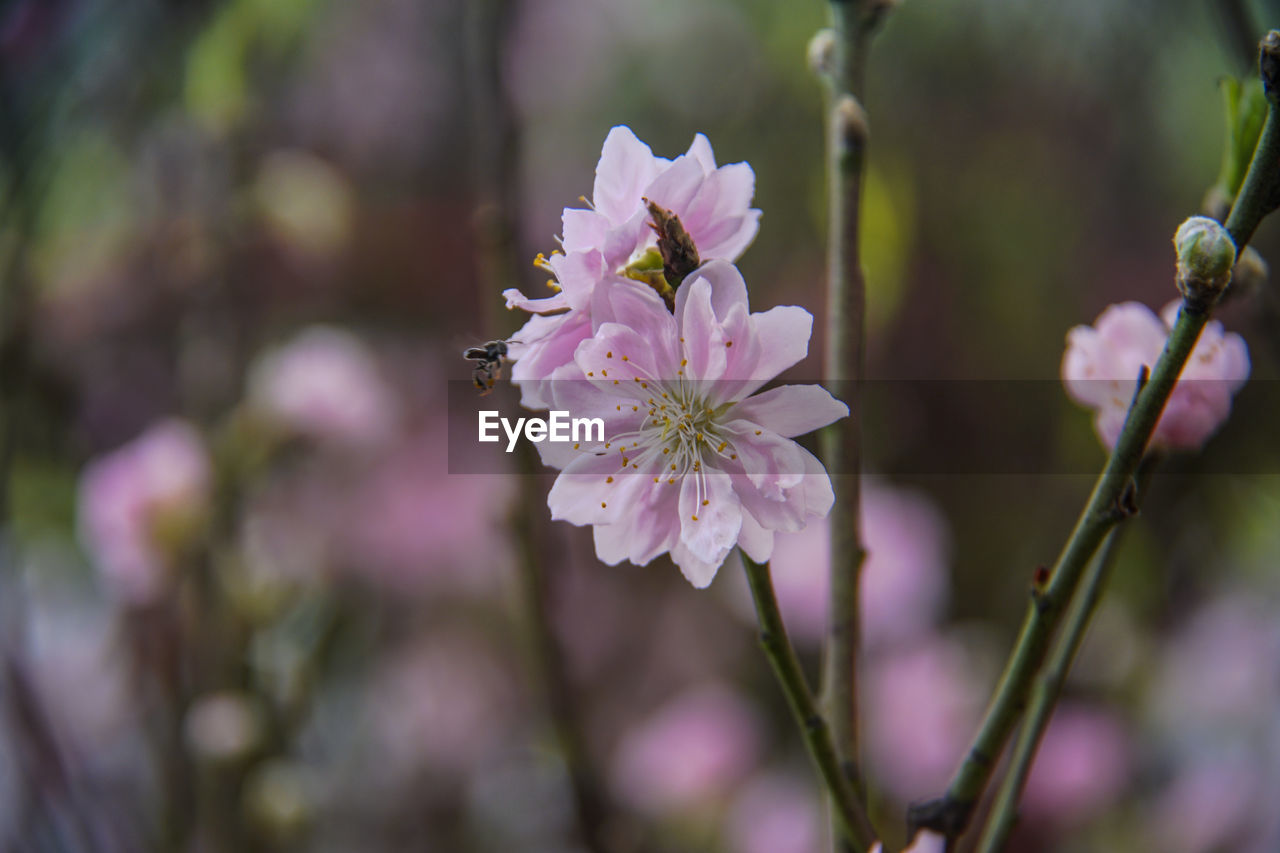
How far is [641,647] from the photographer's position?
1256mm

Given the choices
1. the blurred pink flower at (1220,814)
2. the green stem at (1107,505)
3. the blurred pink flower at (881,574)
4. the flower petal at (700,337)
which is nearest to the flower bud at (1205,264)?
the green stem at (1107,505)

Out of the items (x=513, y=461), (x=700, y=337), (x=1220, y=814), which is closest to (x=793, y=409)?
(x=700, y=337)

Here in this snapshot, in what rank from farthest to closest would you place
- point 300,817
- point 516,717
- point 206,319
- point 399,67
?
point 399,67 → point 516,717 → point 206,319 → point 300,817

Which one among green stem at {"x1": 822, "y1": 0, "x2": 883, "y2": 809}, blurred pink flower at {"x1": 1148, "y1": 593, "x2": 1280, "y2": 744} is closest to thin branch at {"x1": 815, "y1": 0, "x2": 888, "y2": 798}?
green stem at {"x1": 822, "y1": 0, "x2": 883, "y2": 809}

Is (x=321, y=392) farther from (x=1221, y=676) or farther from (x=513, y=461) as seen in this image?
(x=1221, y=676)

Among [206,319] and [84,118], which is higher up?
[84,118]

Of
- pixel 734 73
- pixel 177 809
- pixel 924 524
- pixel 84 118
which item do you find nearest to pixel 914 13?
pixel 734 73

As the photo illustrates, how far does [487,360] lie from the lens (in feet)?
1.00

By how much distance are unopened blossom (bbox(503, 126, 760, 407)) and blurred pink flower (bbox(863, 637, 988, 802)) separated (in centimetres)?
62

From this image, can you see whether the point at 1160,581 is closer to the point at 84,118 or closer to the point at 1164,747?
the point at 1164,747

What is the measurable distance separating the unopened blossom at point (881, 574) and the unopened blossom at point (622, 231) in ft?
1.86

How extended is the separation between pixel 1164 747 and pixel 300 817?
812 millimetres

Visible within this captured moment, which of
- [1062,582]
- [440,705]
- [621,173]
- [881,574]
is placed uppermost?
[621,173]

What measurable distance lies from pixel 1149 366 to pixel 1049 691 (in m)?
0.10
